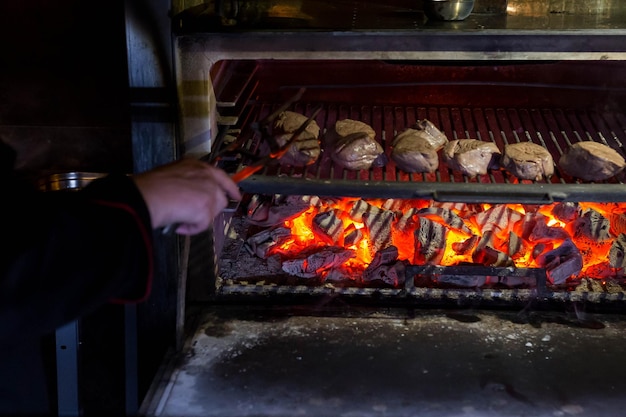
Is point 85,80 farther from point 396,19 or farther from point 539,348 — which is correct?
point 539,348

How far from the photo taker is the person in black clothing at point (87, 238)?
1484 millimetres

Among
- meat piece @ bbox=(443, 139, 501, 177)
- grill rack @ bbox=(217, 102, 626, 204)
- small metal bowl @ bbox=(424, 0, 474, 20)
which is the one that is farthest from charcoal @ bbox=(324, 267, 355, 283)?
small metal bowl @ bbox=(424, 0, 474, 20)

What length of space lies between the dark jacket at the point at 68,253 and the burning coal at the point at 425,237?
141 cm

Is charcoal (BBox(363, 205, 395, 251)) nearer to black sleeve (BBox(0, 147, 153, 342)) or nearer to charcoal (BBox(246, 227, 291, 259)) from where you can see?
charcoal (BBox(246, 227, 291, 259))

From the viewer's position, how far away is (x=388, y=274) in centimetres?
291

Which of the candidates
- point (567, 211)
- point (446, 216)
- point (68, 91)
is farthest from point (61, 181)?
point (567, 211)

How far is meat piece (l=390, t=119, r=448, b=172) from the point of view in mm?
2771

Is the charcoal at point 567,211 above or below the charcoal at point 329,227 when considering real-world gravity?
above

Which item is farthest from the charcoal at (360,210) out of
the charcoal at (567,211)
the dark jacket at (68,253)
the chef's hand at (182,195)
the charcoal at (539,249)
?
the dark jacket at (68,253)

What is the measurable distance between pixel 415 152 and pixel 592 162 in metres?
0.68

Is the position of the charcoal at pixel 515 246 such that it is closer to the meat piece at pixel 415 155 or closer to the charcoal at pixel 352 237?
the meat piece at pixel 415 155

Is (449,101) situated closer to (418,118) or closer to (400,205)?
(418,118)

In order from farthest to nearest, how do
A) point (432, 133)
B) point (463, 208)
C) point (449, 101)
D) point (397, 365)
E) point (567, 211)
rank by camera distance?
point (449, 101) < point (463, 208) < point (567, 211) < point (432, 133) < point (397, 365)

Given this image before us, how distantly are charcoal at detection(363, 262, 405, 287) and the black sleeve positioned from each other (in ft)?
4.77
